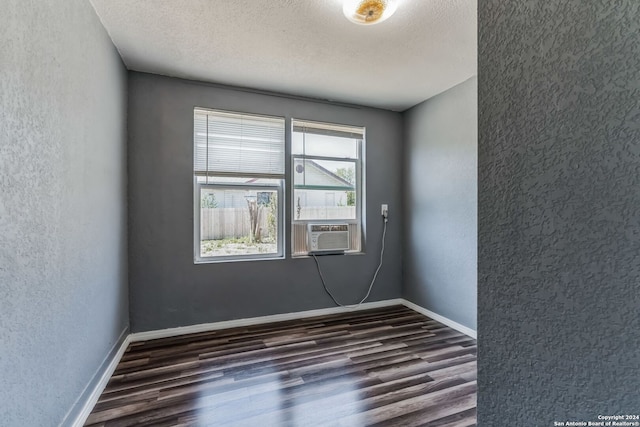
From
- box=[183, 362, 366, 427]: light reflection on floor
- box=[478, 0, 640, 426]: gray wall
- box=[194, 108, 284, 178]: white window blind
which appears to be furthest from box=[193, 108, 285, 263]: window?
box=[478, 0, 640, 426]: gray wall

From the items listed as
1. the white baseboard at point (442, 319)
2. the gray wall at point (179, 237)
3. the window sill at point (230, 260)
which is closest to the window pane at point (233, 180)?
the gray wall at point (179, 237)

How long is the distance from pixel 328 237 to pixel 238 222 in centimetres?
100

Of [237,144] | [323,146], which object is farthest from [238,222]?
[323,146]

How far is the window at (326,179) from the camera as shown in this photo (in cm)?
333

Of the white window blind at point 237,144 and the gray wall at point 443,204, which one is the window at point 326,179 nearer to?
the white window blind at point 237,144

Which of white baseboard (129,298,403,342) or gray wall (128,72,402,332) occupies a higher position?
gray wall (128,72,402,332)

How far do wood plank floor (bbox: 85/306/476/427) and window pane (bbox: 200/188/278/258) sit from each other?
0.81 metres

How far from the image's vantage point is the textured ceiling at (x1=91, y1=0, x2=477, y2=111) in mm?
1897

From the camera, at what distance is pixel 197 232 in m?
2.95

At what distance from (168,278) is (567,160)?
9.82 ft

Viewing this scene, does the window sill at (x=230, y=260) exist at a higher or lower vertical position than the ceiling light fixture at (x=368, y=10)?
lower

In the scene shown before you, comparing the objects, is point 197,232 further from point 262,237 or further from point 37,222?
point 37,222

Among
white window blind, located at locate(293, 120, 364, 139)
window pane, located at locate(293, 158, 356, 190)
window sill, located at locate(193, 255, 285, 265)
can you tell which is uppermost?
white window blind, located at locate(293, 120, 364, 139)

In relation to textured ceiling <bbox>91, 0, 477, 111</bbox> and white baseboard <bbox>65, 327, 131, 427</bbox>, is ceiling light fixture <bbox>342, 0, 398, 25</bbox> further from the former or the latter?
white baseboard <bbox>65, 327, 131, 427</bbox>
